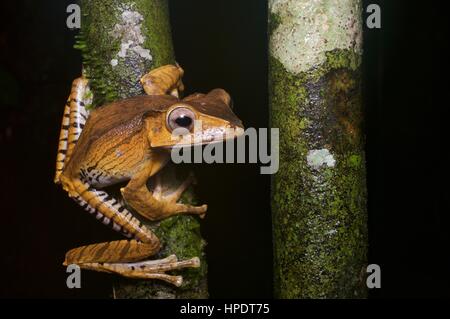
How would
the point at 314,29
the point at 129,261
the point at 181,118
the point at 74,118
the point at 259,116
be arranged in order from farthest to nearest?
1. the point at 259,116
2. the point at 74,118
3. the point at 129,261
4. the point at 181,118
5. the point at 314,29

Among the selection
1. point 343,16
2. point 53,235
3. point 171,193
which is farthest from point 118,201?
point 53,235

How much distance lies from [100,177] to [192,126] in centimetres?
62

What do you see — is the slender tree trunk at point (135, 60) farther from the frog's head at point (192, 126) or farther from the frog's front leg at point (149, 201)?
the frog's head at point (192, 126)

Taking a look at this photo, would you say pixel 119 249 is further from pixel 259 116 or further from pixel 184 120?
pixel 259 116

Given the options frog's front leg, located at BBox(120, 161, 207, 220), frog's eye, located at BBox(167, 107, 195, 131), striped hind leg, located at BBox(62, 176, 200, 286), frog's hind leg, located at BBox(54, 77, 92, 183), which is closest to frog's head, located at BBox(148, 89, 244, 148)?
frog's eye, located at BBox(167, 107, 195, 131)

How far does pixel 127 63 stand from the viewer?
2543 millimetres

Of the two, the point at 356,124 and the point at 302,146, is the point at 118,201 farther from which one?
the point at 356,124

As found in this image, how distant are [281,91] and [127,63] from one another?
88cm

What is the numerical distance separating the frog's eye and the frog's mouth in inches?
2.3

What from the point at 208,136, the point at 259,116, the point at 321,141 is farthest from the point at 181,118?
the point at 259,116

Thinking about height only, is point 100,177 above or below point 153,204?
above

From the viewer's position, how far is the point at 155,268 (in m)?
2.54

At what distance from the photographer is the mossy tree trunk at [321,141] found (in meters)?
2.14

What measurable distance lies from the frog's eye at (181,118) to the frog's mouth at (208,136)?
0.06 metres
